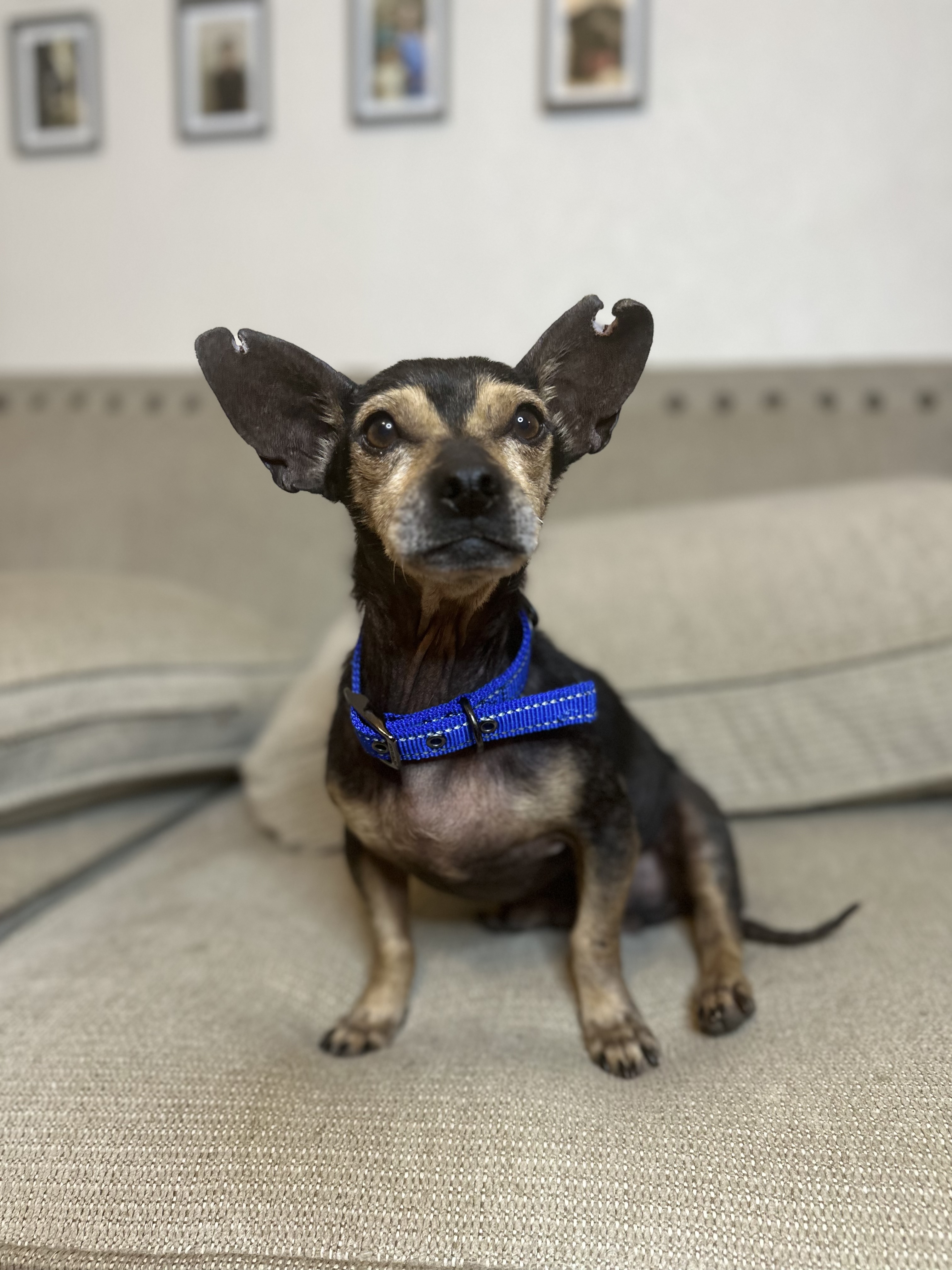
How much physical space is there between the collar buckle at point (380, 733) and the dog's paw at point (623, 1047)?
13.6 inches

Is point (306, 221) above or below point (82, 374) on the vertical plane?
above

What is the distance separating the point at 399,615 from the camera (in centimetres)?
96

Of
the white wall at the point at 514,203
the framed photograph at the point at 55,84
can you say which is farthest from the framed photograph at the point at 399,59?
the framed photograph at the point at 55,84

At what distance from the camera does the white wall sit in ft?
7.00

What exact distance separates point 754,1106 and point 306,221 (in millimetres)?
2234

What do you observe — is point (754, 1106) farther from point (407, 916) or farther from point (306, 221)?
point (306, 221)

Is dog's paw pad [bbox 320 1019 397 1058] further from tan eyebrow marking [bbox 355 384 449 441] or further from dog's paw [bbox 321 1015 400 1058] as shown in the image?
tan eyebrow marking [bbox 355 384 449 441]

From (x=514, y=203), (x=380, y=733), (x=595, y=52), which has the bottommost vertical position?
(x=380, y=733)

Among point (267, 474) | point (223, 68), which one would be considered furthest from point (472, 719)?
point (223, 68)

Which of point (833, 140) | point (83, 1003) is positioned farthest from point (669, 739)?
point (833, 140)

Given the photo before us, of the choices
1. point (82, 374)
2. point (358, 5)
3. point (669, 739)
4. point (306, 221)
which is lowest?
point (669, 739)

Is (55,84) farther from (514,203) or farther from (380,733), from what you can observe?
(380,733)

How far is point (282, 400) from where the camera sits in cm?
91

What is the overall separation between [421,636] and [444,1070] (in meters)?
0.43
